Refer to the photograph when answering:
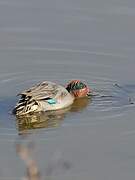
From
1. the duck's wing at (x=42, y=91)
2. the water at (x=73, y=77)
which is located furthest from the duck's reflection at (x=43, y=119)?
the duck's wing at (x=42, y=91)

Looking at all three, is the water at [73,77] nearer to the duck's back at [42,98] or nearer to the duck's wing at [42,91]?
the duck's back at [42,98]

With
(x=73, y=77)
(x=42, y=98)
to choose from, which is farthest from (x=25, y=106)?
(x=73, y=77)

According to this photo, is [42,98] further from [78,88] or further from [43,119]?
[78,88]

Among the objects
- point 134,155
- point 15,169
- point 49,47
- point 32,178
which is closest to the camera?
point 32,178

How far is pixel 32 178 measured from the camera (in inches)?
212

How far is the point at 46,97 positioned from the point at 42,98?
65mm

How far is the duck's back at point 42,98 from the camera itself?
392 inches

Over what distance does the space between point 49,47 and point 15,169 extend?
13.9ft

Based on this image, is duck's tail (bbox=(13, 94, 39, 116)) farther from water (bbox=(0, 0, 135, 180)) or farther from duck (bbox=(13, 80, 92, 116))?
water (bbox=(0, 0, 135, 180))

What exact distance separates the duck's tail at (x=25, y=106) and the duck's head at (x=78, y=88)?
2.55 feet

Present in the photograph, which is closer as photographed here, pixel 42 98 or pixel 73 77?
pixel 42 98

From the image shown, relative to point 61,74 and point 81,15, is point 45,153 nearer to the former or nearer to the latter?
point 61,74

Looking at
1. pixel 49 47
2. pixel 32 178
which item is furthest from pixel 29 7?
pixel 32 178

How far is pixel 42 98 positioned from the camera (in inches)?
398
